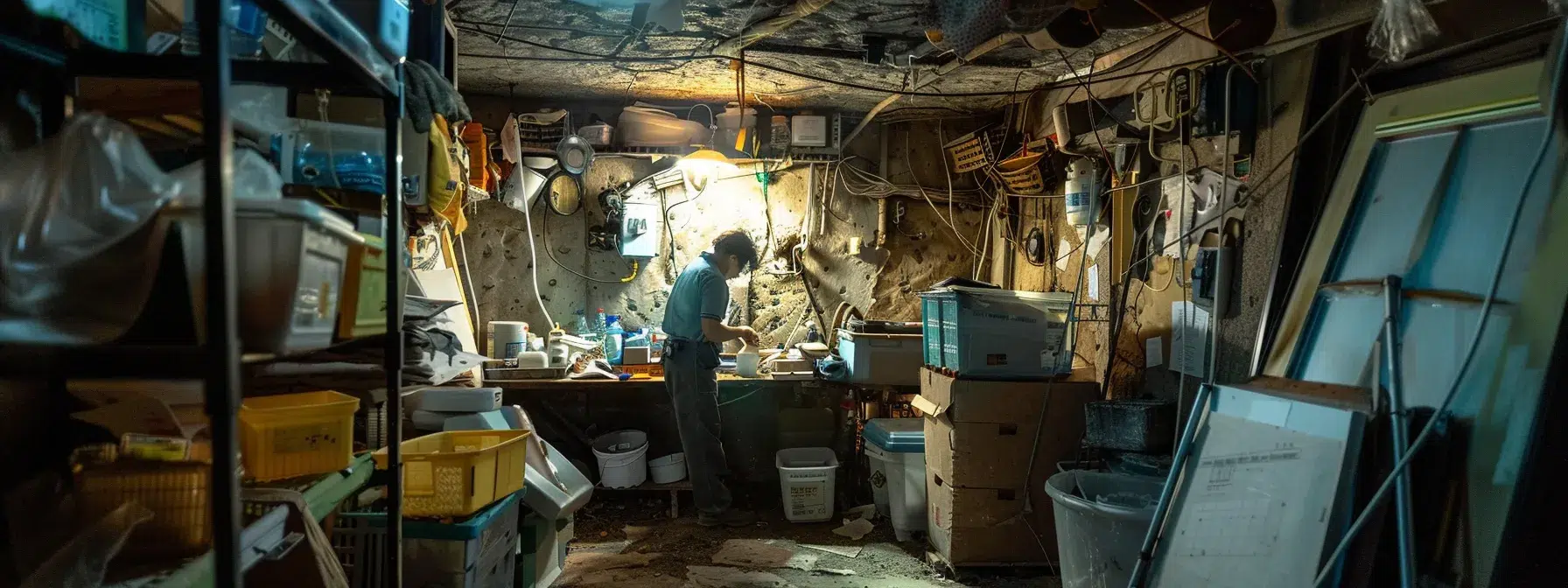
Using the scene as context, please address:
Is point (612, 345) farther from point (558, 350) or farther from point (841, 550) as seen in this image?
point (841, 550)

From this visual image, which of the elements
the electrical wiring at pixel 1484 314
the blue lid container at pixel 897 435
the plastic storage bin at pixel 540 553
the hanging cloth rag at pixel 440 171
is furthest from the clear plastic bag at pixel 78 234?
the blue lid container at pixel 897 435

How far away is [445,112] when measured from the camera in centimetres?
243

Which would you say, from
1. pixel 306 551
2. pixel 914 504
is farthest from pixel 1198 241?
pixel 306 551

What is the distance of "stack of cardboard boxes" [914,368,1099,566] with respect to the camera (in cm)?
351

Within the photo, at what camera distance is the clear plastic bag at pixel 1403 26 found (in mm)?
1926

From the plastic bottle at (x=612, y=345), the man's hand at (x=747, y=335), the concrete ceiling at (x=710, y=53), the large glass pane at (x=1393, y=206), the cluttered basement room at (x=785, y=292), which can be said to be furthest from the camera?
the plastic bottle at (x=612, y=345)

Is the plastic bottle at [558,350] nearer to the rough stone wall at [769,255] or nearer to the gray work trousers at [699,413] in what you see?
the rough stone wall at [769,255]

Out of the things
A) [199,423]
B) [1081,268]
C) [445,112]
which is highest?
[445,112]

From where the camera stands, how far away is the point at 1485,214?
1.88 meters

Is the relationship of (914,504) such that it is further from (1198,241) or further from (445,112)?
(445,112)

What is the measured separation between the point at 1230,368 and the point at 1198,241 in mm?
503

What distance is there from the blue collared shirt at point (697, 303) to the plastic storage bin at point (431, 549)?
163 cm

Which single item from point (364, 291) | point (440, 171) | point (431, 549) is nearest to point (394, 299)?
point (364, 291)

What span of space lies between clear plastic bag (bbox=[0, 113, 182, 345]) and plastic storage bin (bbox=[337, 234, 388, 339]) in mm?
357
